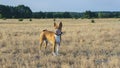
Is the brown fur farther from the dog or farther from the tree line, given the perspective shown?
the tree line

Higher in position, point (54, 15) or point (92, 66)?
point (92, 66)

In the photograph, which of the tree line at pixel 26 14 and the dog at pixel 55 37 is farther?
the tree line at pixel 26 14

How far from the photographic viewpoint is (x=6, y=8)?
4026 inches

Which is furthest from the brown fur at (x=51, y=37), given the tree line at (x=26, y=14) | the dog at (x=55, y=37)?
the tree line at (x=26, y=14)

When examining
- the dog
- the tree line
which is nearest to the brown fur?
the dog

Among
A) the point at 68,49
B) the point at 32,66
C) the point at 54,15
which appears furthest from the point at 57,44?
the point at 54,15

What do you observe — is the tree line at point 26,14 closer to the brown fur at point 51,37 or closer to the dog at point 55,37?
the brown fur at point 51,37

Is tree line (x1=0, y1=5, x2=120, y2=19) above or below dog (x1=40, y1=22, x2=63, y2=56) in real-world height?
below

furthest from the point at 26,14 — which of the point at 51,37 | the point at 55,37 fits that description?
the point at 55,37

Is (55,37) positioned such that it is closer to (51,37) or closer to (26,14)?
(51,37)

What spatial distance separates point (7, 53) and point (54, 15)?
9659cm

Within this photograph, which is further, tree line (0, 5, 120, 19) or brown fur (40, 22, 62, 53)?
tree line (0, 5, 120, 19)

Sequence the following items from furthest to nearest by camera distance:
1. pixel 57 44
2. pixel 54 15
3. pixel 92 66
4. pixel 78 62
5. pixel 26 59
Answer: pixel 54 15, pixel 57 44, pixel 26 59, pixel 78 62, pixel 92 66

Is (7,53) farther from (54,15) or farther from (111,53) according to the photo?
(54,15)
